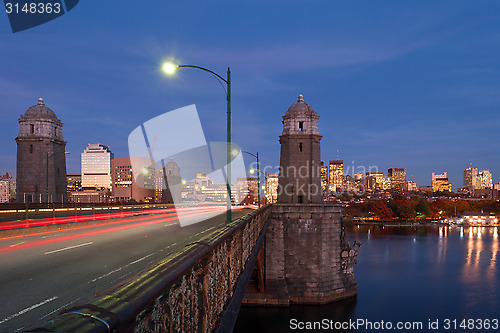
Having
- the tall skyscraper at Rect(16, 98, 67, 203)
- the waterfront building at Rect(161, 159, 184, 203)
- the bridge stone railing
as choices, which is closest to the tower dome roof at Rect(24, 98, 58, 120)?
the tall skyscraper at Rect(16, 98, 67, 203)

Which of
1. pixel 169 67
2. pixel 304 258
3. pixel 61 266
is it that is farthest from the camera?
pixel 304 258

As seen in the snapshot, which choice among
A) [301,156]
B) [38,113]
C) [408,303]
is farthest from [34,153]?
[408,303]

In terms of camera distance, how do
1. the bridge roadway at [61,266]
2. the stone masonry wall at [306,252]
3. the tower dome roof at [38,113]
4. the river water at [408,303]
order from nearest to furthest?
the bridge roadway at [61,266], the river water at [408,303], the stone masonry wall at [306,252], the tower dome roof at [38,113]

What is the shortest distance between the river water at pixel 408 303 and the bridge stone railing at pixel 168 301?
3088 centimetres

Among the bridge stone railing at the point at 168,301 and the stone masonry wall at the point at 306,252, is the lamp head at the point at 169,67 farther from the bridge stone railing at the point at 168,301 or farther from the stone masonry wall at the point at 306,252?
the stone masonry wall at the point at 306,252

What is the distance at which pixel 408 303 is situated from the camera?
44031 mm

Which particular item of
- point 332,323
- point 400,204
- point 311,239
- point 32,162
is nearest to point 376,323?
point 332,323

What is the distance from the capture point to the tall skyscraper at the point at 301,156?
45750 mm

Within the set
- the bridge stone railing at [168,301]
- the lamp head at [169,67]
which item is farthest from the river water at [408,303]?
the bridge stone railing at [168,301]

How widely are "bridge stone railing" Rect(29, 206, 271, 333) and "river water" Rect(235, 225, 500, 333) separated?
3088cm

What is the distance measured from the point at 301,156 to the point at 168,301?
42851 mm

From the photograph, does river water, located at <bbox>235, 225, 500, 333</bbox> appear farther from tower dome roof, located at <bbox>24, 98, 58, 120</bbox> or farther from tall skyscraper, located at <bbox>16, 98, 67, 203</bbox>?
tower dome roof, located at <bbox>24, 98, 58, 120</bbox>

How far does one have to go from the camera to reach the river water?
36000 mm

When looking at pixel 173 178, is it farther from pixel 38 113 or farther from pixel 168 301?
pixel 168 301
